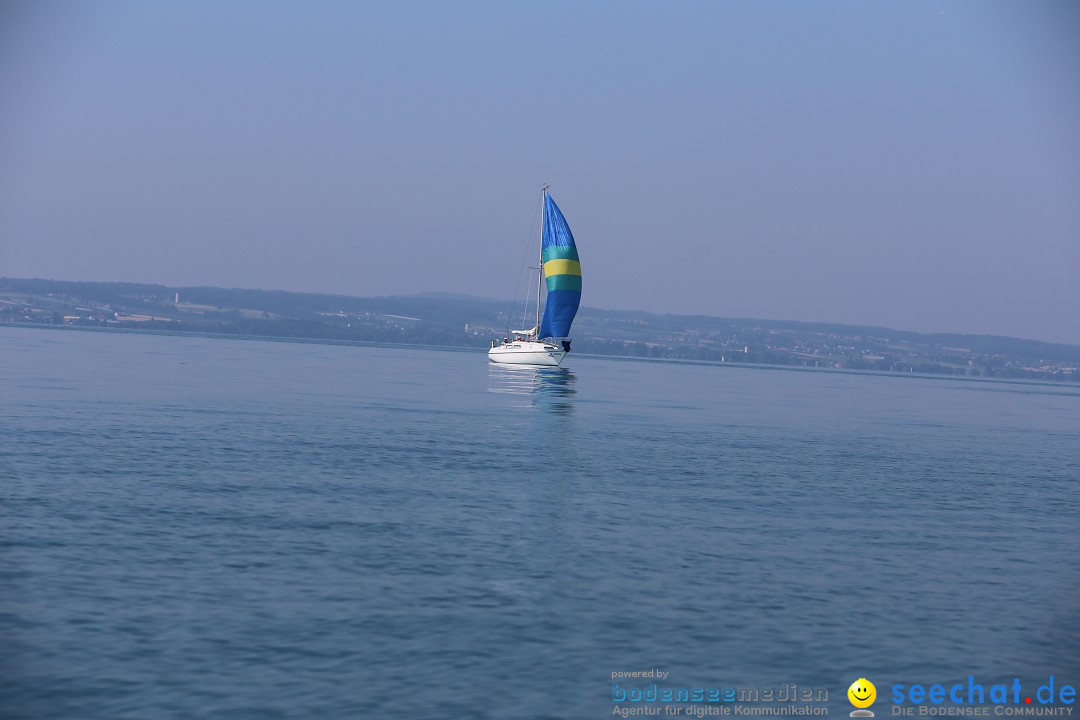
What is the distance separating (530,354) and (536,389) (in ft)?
114

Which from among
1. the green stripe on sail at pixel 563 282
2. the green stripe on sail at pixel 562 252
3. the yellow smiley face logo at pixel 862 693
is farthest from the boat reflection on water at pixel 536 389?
the yellow smiley face logo at pixel 862 693

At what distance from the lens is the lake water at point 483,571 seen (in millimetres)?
12469

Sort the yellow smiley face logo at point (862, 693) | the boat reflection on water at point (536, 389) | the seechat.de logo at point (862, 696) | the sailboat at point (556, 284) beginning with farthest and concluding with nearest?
the sailboat at point (556, 284), the boat reflection on water at point (536, 389), the yellow smiley face logo at point (862, 693), the seechat.de logo at point (862, 696)

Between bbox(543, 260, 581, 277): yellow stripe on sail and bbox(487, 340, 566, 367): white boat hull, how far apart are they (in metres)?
7.86

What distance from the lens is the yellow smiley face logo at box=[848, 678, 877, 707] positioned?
40.7ft

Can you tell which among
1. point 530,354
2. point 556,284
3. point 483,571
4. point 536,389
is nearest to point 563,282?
point 556,284

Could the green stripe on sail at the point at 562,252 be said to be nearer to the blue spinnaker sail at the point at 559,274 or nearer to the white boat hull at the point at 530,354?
the blue spinnaker sail at the point at 559,274

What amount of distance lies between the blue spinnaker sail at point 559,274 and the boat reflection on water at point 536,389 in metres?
5.79

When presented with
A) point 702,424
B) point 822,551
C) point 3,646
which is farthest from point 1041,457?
point 3,646

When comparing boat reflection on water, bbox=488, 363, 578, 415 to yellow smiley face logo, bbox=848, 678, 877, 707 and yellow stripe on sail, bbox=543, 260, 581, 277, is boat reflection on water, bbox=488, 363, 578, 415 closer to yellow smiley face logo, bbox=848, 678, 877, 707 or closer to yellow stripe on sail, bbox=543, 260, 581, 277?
yellow stripe on sail, bbox=543, 260, 581, 277

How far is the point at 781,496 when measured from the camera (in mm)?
28531

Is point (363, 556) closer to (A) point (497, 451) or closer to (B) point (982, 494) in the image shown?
(A) point (497, 451)

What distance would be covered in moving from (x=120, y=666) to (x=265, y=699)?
2.09m

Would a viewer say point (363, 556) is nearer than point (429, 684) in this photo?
No
